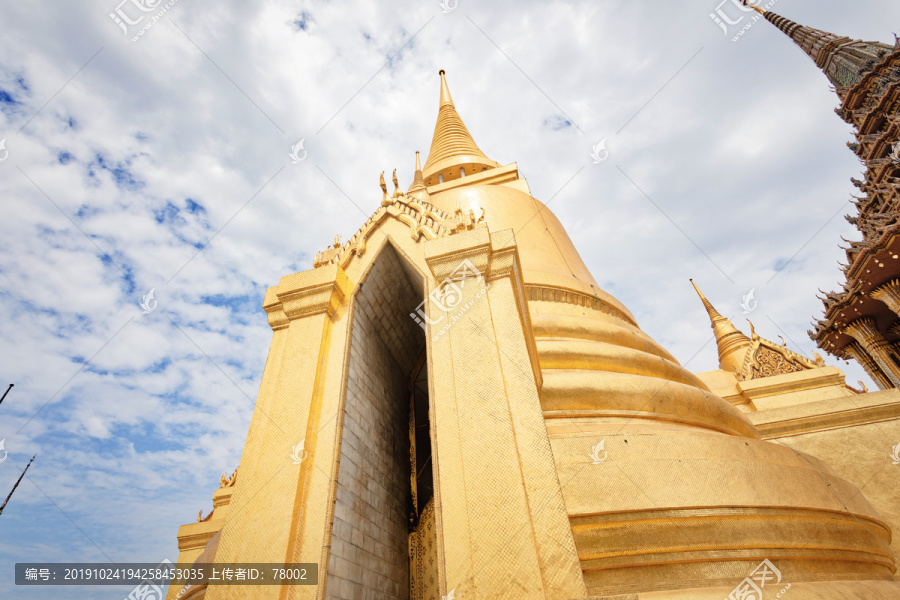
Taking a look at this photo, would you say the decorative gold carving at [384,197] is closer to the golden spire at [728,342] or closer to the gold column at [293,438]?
the gold column at [293,438]

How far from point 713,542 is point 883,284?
→ 17.4m

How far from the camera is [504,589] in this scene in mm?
2992

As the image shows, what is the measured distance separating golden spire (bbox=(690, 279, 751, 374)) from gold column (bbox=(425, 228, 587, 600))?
48.1 ft

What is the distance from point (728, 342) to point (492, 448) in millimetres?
17265

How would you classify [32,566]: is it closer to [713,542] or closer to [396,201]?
[396,201]

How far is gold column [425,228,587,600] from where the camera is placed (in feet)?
10.1

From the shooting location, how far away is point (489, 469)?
3529 mm

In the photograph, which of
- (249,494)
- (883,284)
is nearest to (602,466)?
(249,494)


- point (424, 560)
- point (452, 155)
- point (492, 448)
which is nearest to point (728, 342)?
point (452, 155)

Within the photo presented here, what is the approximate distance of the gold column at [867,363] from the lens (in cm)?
1742

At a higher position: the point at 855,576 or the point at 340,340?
the point at 340,340

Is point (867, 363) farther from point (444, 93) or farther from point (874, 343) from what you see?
point (444, 93)

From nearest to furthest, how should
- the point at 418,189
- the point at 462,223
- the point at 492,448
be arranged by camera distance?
the point at 492,448 < the point at 462,223 < the point at 418,189

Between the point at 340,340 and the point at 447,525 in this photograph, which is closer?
the point at 447,525
